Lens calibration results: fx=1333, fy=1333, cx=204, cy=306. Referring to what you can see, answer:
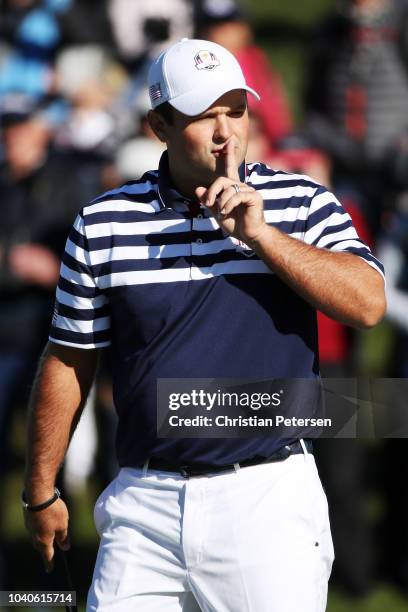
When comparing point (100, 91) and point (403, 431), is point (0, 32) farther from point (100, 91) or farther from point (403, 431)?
point (403, 431)

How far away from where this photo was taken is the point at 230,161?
3.77m

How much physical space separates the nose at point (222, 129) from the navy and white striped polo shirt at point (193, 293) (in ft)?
0.54

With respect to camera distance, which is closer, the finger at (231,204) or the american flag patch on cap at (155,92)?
the finger at (231,204)

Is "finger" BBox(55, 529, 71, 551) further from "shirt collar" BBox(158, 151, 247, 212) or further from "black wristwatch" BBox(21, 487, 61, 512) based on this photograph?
"shirt collar" BBox(158, 151, 247, 212)

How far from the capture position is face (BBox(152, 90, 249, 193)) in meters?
3.83

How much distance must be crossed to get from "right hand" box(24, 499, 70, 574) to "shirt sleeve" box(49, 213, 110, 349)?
53 cm

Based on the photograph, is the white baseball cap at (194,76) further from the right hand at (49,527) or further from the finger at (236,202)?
the right hand at (49,527)

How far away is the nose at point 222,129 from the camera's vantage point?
3816 millimetres

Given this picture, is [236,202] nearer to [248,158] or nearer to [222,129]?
[222,129]

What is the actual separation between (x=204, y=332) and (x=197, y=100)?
666 millimetres

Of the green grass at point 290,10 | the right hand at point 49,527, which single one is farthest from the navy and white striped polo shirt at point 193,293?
the green grass at point 290,10

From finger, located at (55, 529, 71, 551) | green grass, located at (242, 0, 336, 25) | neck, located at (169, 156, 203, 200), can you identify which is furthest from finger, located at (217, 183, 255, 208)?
green grass, located at (242, 0, 336, 25)

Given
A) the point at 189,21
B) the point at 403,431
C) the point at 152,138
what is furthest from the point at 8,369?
the point at 189,21

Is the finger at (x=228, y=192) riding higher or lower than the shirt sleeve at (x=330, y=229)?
higher
